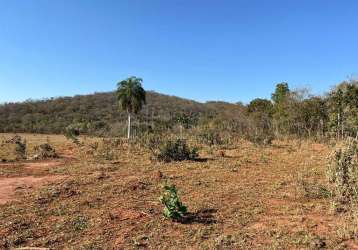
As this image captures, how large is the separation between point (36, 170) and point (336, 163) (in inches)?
340

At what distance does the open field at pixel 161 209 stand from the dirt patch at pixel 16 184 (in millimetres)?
20

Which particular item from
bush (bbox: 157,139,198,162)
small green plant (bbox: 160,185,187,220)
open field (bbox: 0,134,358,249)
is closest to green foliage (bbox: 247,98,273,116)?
bush (bbox: 157,139,198,162)

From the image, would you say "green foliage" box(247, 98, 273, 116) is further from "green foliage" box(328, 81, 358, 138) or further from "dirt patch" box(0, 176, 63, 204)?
"dirt patch" box(0, 176, 63, 204)

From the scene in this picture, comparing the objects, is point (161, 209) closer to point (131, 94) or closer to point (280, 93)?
point (131, 94)

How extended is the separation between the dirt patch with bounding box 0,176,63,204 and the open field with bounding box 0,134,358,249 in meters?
0.02

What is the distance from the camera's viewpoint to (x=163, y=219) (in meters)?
6.00

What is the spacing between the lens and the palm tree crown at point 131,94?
25.6 metres

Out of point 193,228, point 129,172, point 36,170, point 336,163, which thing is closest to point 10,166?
point 36,170

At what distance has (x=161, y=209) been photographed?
6.65 meters

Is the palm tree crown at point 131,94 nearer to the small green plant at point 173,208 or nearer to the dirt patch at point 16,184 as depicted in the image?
the dirt patch at point 16,184

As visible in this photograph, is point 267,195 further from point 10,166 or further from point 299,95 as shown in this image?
point 299,95

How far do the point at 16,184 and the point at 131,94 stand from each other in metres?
16.9

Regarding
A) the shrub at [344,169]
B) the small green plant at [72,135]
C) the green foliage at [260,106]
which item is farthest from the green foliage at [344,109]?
the small green plant at [72,135]

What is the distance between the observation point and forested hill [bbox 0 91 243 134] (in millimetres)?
42344
